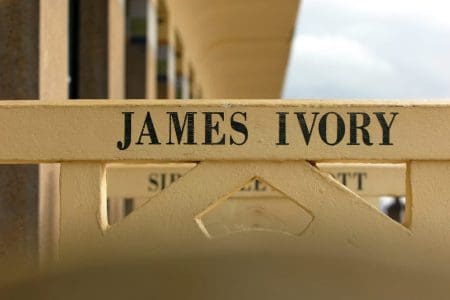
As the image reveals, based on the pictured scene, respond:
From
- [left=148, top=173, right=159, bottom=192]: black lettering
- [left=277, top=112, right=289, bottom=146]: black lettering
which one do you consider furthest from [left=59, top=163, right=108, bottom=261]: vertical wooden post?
[left=148, top=173, right=159, bottom=192]: black lettering

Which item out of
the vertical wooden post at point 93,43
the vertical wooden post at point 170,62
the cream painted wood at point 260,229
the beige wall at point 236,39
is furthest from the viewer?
the beige wall at point 236,39

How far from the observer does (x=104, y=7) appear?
647 cm

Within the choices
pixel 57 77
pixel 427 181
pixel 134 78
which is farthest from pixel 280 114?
pixel 134 78

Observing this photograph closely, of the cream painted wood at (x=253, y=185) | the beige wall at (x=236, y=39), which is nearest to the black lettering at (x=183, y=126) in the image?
the cream painted wood at (x=253, y=185)

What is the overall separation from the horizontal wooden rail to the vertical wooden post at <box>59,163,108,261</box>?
0.16ft

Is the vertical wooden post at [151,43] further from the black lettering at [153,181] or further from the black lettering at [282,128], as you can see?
the black lettering at [282,128]

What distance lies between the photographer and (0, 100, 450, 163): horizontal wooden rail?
2.63m

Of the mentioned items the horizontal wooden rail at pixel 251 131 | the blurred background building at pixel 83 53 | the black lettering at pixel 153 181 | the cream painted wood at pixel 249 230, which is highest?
the blurred background building at pixel 83 53

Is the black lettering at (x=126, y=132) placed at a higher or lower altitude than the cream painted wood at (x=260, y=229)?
higher

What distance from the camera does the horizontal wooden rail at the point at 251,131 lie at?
2633 mm

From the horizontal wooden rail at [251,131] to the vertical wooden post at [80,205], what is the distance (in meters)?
0.05

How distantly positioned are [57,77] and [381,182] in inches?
91.0

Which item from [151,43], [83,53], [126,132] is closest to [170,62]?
[151,43]

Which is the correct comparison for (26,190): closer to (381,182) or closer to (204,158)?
(204,158)
